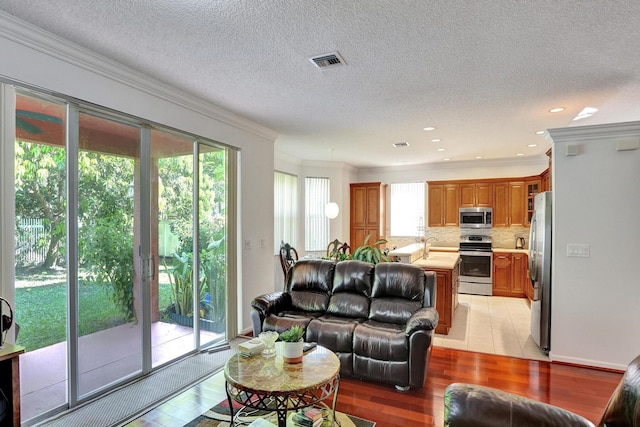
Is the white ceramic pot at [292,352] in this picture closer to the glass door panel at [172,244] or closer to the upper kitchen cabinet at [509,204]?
the glass door panel at [172,244]

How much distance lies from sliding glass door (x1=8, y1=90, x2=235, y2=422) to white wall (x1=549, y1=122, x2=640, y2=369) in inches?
157

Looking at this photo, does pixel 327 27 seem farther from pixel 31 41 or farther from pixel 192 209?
pixel 192 209

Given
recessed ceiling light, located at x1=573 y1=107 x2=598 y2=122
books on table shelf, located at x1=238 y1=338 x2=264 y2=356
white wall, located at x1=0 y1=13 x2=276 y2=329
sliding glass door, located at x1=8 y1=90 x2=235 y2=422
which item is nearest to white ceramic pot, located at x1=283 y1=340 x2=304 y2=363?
books on table shelf, located at x1=238 y1=338 x2=264 y2=356

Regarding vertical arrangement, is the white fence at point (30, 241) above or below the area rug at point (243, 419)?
above

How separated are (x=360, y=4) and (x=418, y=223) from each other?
6.70 meters

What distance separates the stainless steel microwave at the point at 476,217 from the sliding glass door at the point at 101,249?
566cm

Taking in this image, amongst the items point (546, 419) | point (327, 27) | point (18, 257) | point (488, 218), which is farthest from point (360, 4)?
point (488, 218)

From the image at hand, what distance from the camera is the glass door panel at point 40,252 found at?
2412 mm

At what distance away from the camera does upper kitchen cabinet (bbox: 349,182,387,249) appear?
826 cm

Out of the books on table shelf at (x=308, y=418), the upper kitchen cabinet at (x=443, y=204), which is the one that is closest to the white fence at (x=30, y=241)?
the books on table shelf at (x=308, y=418)

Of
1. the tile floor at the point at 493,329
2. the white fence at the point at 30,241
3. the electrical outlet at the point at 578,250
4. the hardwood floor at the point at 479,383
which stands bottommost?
the tile floor at the point at 493,329

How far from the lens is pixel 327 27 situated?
2242 millimetres

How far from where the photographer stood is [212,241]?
4098 millimetres

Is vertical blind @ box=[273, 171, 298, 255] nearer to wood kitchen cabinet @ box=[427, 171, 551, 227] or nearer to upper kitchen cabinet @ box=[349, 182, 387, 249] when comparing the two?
upper kitchen cabinet @ box=[349, 182, 387, 249]
